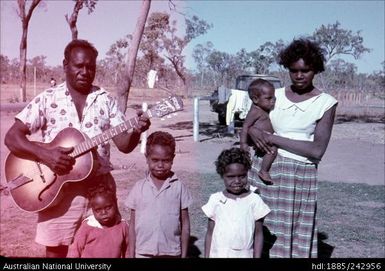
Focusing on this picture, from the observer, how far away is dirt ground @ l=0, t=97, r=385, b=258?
4633 millimetres

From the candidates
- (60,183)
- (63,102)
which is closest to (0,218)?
(60,183)

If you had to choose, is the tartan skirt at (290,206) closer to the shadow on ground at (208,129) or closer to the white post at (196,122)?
the white post at (196,122)

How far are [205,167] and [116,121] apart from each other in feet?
10.1

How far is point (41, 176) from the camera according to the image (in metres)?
1.95

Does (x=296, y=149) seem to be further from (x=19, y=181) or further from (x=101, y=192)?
(x=19, y=181)

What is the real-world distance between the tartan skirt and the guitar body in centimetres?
65

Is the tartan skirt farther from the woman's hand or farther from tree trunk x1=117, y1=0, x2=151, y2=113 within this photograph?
tree trunk x1=117, y1=0, x2=151, y2=113

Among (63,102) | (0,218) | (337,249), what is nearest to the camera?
(63,102)

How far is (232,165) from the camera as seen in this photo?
1867mm

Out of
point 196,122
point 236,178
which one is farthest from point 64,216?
point 196,122

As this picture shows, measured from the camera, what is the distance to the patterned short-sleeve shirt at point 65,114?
179 centimetres

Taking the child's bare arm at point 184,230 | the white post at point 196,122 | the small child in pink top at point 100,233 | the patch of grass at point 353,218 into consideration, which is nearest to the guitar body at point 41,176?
the small child in pink top at point 100,233

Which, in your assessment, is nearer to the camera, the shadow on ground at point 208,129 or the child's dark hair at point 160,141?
the child's dark hair at point 160,141

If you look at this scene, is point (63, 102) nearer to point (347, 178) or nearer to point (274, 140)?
point (274, 140)
